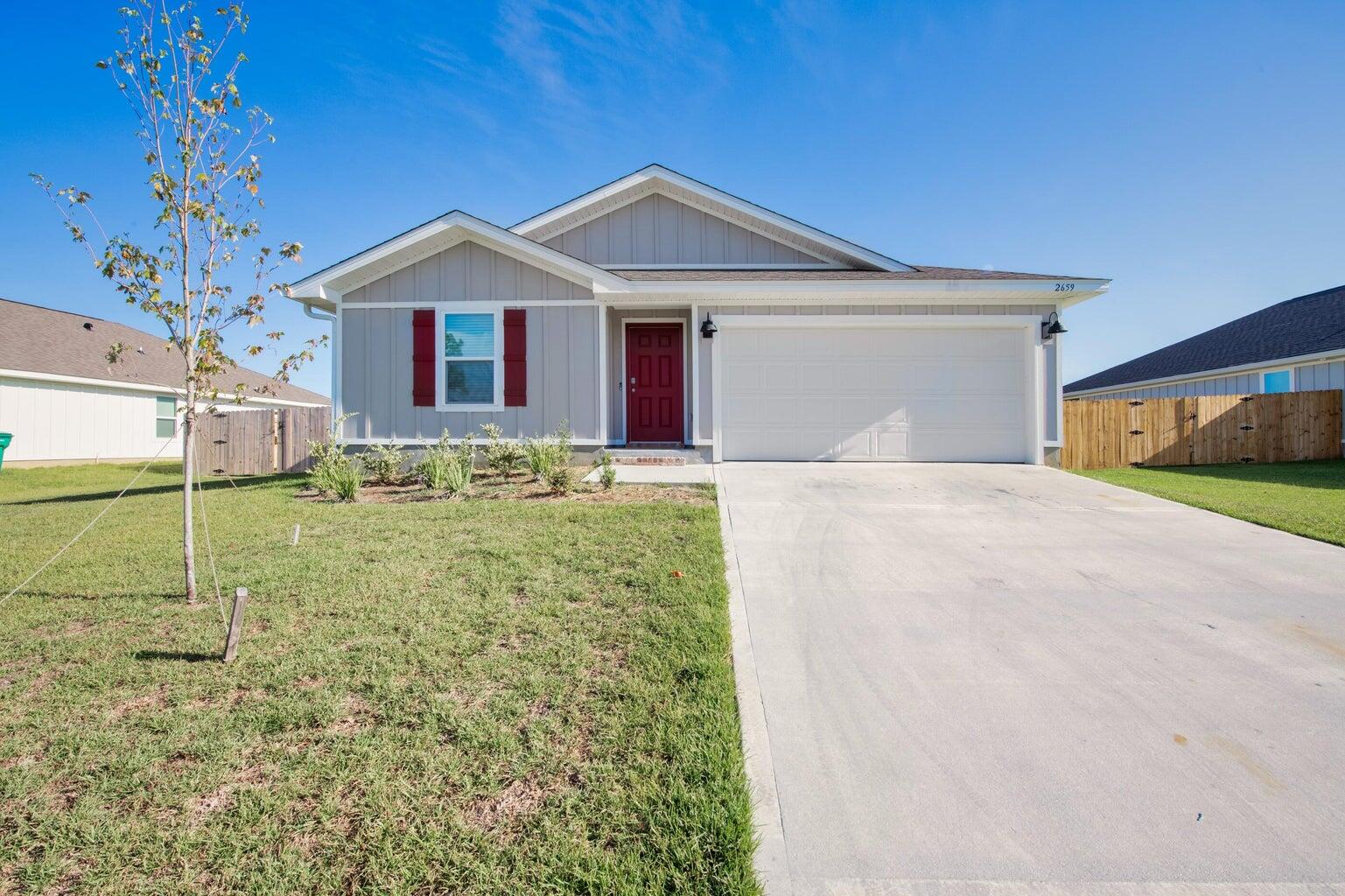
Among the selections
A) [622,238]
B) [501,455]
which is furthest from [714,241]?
[501,455]

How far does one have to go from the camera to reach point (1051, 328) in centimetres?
903

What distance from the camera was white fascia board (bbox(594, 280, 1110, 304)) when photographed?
8828 millimetres

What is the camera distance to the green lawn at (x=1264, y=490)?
566 centimetres

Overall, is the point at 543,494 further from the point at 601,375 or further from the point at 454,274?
the point at 454,274

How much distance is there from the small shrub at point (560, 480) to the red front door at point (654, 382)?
3.72m

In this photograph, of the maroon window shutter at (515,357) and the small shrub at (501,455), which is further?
the maroon window shutter at (515,357)

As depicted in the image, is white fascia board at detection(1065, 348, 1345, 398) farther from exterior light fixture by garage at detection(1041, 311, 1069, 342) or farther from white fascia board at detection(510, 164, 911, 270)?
white fascia board at detection(510, 164, 911, 270)

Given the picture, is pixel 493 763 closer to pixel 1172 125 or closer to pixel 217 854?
pixel 217 854

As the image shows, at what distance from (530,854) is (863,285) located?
9.00 metres

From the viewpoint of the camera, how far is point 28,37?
836 centimetres

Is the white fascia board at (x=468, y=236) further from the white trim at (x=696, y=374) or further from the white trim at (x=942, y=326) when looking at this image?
the white trim at (x=942, y=326)

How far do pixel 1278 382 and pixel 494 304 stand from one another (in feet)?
65.0

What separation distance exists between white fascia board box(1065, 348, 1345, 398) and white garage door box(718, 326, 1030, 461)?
9.92 metres

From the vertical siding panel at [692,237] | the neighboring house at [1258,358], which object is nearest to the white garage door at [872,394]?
the vertical siding panel at [692,237]
